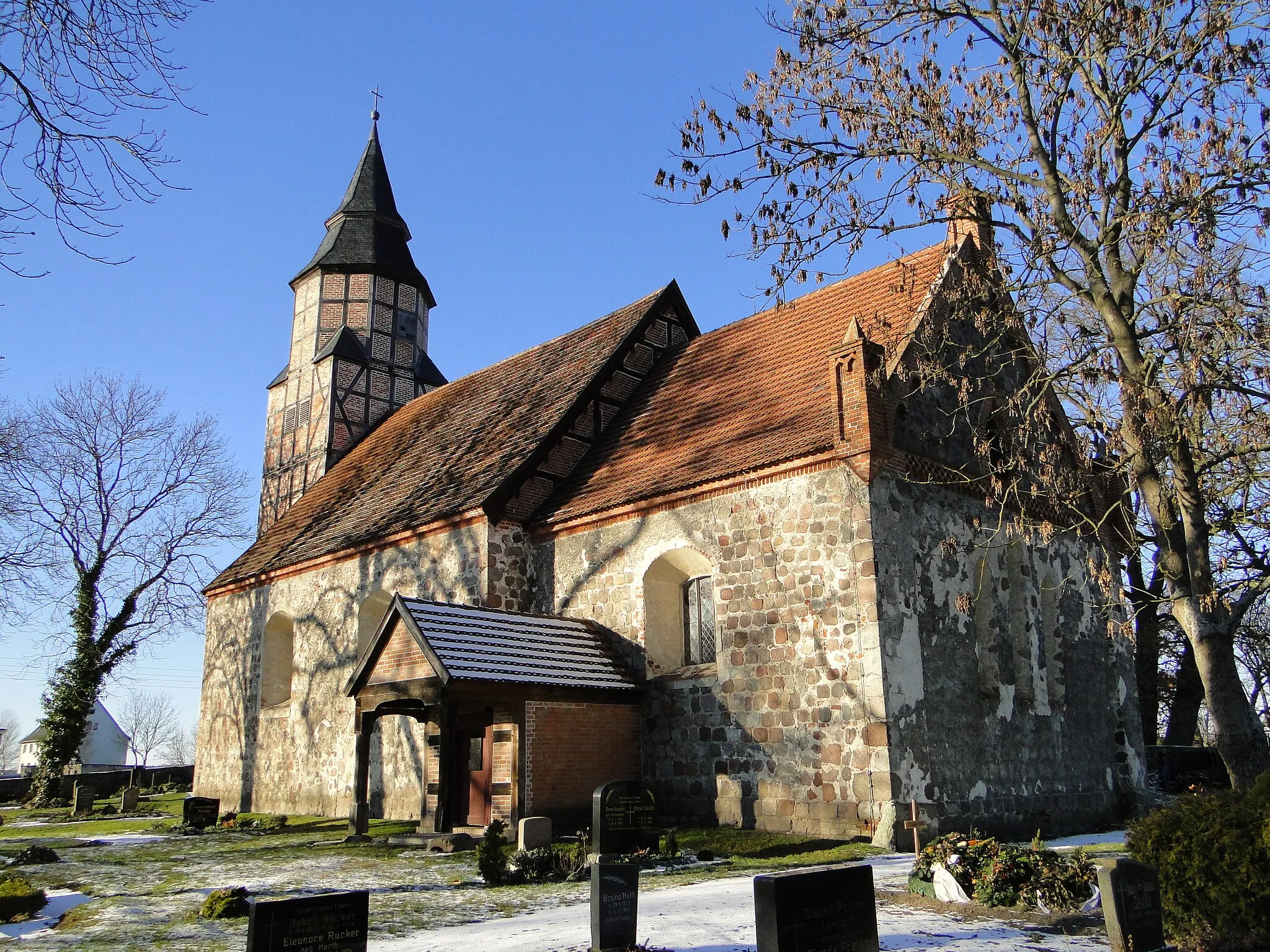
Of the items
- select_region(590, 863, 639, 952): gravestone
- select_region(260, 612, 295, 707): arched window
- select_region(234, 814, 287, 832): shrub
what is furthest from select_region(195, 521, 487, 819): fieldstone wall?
select_region(590, 863, 639, 952): gravestone

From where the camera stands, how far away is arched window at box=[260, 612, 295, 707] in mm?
21719

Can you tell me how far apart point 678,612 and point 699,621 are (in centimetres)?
37

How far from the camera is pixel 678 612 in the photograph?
15547 millimetres

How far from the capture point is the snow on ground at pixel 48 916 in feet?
27.3

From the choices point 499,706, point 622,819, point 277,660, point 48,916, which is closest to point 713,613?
point 499,706

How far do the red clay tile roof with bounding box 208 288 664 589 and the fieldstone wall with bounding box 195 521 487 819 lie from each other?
57cm

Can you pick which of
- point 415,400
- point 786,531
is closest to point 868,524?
point 786,531

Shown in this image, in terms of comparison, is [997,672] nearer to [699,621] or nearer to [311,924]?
[699,621]

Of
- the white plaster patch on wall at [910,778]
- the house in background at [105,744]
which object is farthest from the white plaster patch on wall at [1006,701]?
the house in background at [105,744]

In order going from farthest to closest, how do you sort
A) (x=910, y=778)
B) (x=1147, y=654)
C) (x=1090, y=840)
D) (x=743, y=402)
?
(x=1147, y=654)
(x=743, y=402)
(x=1090, y=840)
(x=910, y=778)

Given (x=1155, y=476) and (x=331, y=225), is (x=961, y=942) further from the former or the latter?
(x=331, y=225)

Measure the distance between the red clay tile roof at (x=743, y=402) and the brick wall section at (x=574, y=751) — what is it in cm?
327

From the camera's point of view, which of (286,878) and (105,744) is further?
(105,744)

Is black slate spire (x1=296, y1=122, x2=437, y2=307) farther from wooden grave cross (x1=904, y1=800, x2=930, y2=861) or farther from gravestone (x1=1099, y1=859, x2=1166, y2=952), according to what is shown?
gravestone (x1=1099, y1=859, x2=1166, y2=952)
